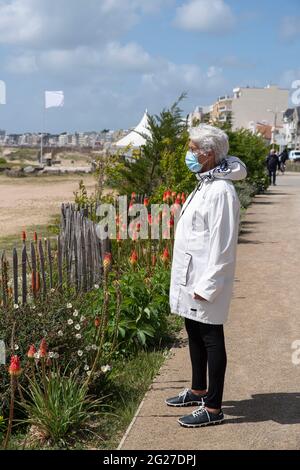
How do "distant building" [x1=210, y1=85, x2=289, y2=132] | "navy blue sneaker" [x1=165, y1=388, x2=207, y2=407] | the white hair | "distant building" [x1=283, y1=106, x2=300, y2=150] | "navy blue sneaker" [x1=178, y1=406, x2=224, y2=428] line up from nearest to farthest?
the white hair → "navy blue sneaker" [x1=178, y1=406, x2=224, y2=428] → "navy blue sneaker" [x1=165, y1=388, x2=207, y2=407] → "distant building" [x1=283, y1=106, x2=300, y2=150] → "distant building" [x1=210, y1=85, x2=289, y2=132]

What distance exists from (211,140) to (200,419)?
65.4 inches

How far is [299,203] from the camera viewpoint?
22.3m

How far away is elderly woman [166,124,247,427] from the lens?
4.23 meters

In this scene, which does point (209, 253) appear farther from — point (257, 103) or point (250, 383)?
point (257, 103)

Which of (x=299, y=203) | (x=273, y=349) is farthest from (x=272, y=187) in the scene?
(x=273, y=349)

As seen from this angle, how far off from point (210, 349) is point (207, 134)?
128 cm

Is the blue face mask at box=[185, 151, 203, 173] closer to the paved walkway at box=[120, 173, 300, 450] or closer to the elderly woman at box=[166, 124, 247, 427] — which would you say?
the elderly woman at box=[166, 124, 247, 427]

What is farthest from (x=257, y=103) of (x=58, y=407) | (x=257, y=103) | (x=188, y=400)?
(x=58, y=407)

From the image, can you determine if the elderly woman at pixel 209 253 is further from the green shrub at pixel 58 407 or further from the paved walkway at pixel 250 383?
the green shrub at pixel 58 407

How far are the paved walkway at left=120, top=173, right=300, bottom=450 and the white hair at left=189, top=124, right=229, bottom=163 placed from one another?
1.61 meters

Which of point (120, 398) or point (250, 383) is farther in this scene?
point (250, 383)

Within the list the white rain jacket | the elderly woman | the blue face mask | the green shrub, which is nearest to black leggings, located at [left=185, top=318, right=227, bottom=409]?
the elderly woman

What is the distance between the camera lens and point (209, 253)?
4289 mm

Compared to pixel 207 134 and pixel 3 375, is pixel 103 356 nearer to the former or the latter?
pixel 3 375
